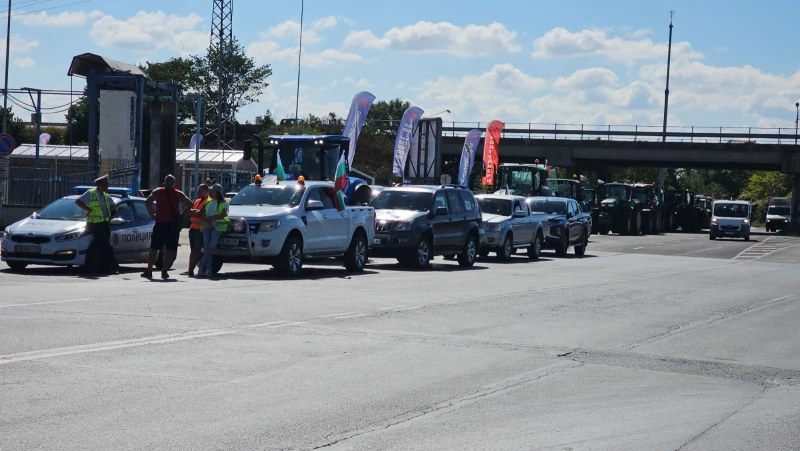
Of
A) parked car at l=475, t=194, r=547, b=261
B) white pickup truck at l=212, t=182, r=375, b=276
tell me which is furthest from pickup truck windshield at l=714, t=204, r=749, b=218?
white pickup truck at l=212, t=182, r=375, b=276

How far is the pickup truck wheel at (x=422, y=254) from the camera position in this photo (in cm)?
2345

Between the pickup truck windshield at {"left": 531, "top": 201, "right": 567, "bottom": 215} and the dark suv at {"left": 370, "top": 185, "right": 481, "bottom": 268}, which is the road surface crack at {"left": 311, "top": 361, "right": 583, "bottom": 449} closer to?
the dark suv at {"left": 370, "top": 185, "right": 481, "bottom": 268}

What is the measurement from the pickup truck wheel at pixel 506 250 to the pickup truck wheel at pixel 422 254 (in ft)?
16.6

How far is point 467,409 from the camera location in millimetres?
7945

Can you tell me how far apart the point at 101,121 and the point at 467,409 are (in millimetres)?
29842

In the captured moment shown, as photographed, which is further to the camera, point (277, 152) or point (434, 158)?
point (434, 158)

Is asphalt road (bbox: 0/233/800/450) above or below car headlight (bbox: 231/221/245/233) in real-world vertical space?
below

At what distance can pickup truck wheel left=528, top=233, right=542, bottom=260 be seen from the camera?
30.7 meters

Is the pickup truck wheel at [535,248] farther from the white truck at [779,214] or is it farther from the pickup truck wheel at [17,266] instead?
the white truck at [779,214]

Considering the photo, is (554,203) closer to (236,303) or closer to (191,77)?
(236,303)

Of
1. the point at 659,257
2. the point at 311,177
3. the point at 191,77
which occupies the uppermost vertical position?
the point at 191,77

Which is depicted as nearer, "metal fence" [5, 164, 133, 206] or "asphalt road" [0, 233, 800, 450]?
"asphalt road" [0, 233, 800, 450]

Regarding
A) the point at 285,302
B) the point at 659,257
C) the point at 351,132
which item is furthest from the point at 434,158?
the point at 285,302

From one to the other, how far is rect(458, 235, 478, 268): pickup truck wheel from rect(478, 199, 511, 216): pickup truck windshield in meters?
3.84
